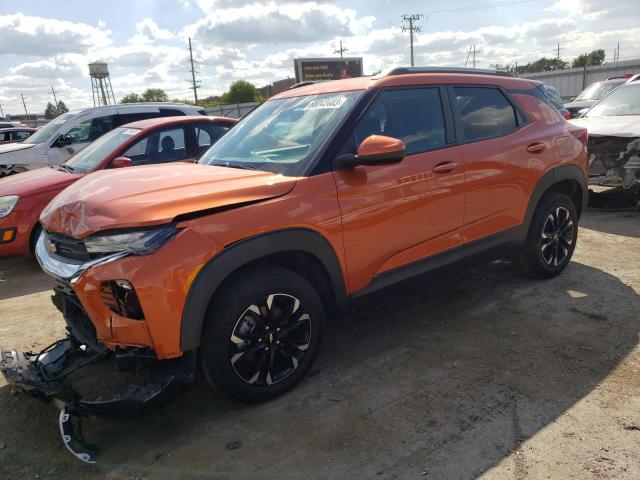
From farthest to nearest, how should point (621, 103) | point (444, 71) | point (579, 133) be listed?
point (621, 103), point (579, 133), point (444, 71)

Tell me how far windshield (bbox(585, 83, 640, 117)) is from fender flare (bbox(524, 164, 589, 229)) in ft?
13.2

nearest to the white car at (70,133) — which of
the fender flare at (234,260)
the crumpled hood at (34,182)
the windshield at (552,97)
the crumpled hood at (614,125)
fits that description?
the crumpled hood at (34,182)

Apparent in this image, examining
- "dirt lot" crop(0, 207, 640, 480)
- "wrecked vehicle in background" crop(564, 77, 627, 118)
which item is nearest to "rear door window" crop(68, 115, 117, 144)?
"dirt lot" crop(0, 207, 640, 480)

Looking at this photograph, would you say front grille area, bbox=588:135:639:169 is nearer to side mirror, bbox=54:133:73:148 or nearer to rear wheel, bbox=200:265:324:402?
rear wheel, bbox=200:265:324:402

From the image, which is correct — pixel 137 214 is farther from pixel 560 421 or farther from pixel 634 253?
pixel 634 253

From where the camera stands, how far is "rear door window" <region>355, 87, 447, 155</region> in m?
3.33

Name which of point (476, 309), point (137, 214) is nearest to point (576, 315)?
point (476, 309)

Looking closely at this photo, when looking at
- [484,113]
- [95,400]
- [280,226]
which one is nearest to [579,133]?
[484,113]

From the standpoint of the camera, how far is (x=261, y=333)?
111 inches

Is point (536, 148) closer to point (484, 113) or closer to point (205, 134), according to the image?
point (484, 113)

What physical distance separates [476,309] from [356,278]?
A: 1.48 metres

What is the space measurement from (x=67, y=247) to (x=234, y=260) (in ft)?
3.18

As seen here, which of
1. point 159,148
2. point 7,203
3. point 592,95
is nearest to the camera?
point 7,203

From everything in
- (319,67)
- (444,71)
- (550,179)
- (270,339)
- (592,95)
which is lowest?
(270,339)
